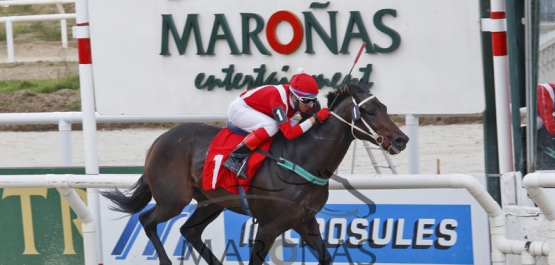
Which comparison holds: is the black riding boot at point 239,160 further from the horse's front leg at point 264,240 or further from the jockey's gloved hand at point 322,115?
the jockey's gloved hand at point 322,115

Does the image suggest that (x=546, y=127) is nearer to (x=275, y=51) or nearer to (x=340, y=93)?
(x=340, y=93)

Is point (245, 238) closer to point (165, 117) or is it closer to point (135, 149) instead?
point (165, 117)

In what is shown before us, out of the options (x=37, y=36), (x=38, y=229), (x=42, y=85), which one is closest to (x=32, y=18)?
(x=42, y=85)

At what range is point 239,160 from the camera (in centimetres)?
512

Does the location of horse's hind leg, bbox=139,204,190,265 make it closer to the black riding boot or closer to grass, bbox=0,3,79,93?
the black riding boot

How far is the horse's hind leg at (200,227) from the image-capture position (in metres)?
5.53

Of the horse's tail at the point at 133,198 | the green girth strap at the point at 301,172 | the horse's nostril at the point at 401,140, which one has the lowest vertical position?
the horse's tail at the point at 133,198

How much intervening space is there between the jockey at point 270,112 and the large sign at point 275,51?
432 millimetres

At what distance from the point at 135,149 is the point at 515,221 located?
7.52m

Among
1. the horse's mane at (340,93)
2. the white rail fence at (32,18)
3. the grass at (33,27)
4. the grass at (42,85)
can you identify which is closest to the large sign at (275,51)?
the horse's mane at (340,93)

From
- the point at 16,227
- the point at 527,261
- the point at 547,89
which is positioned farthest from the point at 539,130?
the point at 16,227

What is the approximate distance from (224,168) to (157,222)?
563 mm

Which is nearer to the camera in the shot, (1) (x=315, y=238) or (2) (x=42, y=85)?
(1) (x=315, y=238)

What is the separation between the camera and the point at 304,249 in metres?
5.59
